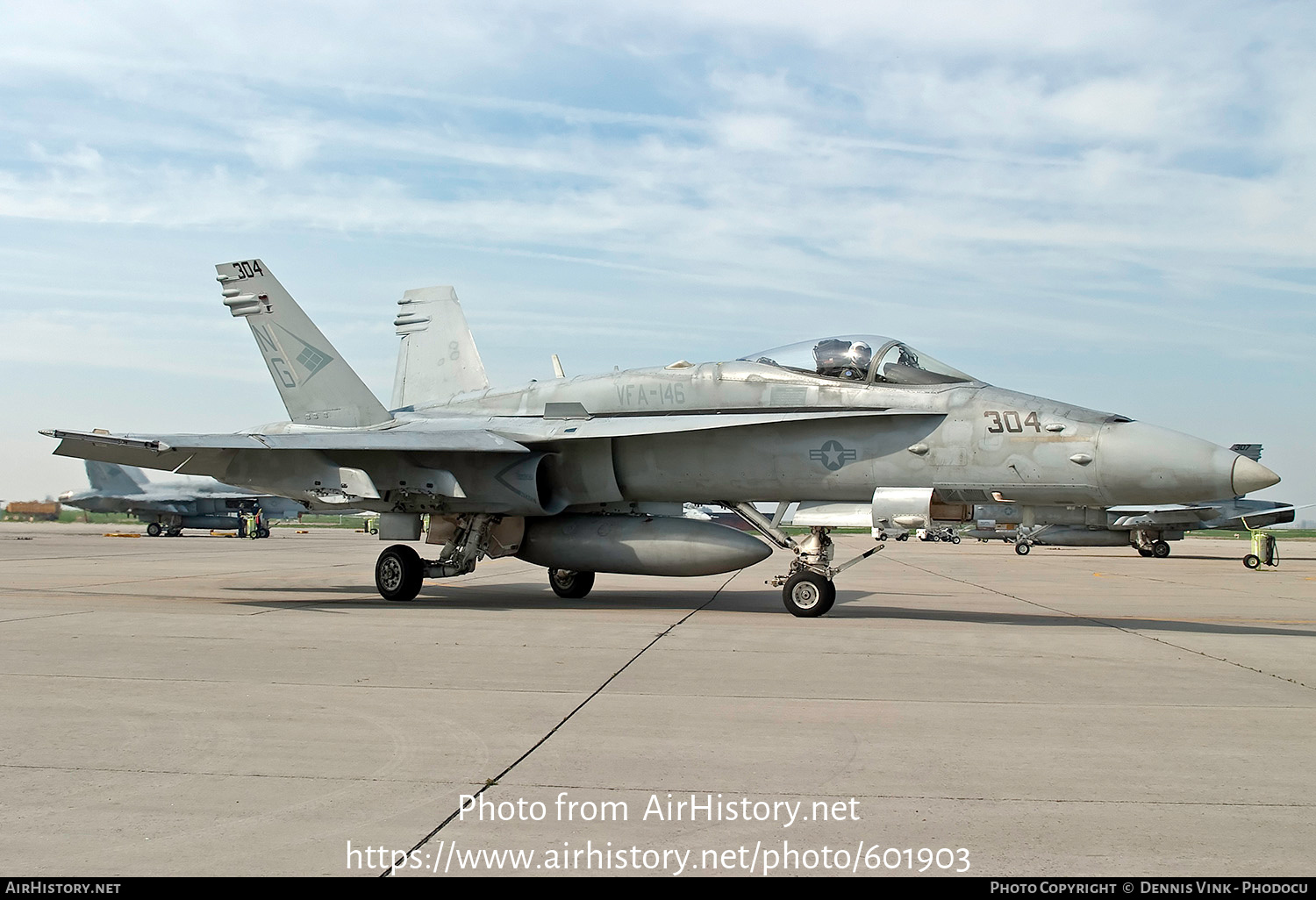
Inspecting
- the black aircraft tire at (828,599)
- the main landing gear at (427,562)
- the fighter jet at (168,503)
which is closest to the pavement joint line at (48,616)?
the main landing gear at (427,562)

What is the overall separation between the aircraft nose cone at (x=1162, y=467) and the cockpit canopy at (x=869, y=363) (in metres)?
1.65

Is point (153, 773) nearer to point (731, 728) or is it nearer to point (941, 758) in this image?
point (731, 728)

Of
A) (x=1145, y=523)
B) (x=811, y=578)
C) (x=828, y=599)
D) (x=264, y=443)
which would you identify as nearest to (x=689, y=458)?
(x=811, y=578)

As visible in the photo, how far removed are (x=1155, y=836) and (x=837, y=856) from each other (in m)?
1.09

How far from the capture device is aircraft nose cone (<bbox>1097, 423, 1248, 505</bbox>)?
8281 mm

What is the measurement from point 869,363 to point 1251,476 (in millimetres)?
3451

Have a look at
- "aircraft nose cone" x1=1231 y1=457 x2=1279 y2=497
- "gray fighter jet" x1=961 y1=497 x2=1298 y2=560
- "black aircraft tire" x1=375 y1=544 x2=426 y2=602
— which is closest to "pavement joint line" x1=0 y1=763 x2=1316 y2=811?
"aircraft nose cone" x1=1231 y1=457 x2=1279 y2=497

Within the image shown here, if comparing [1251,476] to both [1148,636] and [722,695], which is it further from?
[722,695]

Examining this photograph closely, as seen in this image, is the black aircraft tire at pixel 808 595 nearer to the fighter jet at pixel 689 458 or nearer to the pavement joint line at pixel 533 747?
the fighter jet at pixel 689 458

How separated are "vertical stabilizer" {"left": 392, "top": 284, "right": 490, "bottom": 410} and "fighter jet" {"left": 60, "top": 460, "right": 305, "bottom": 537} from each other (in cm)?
2880

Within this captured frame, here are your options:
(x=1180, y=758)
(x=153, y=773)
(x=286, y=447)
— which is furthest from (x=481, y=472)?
(x=1180, y=758)

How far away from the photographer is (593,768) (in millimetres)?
4129

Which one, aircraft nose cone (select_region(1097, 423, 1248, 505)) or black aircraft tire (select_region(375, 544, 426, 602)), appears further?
black aircraft tire (select_region(375, 544, 426, 602))

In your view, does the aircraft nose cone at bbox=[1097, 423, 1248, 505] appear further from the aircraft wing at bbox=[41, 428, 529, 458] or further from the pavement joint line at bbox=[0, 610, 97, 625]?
the pavement joint line at bbox=[0, 610, 97, 625]
